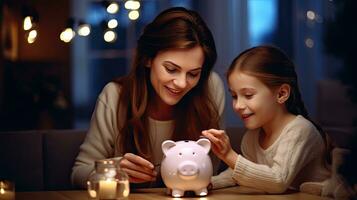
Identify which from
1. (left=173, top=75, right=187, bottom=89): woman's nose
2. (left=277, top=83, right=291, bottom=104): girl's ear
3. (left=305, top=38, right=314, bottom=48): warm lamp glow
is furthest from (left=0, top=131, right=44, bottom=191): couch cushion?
(left=305, top=38, right=314, bottom=48): warm lamp glow

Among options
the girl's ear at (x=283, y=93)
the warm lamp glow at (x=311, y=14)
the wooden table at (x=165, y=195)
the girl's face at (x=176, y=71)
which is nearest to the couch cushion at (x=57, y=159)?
the wooden table at (x=165, y=195)

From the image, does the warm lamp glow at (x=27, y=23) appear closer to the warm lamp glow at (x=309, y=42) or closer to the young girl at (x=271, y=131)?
the young girl at (x=271, y=131)

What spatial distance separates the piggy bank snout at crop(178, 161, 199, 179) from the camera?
5.79 ft

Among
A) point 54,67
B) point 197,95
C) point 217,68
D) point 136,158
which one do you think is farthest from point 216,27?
point 54,67

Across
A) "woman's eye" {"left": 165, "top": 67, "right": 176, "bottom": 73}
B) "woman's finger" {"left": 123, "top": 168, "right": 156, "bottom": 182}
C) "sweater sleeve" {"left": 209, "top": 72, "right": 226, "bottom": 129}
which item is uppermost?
"woman's eye" {"left": 165, "top": 67, "right": 176, "bottom": 73}

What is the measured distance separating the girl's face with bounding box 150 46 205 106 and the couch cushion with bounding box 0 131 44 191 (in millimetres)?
547

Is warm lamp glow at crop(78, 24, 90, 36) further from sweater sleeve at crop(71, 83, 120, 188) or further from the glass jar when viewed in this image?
the glass jar

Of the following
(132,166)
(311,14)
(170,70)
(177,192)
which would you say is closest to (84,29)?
(170,70)

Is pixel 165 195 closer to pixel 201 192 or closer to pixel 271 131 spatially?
pixel 201 192

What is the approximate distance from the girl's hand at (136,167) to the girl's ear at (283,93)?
402 mm

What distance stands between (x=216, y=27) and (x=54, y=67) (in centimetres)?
203

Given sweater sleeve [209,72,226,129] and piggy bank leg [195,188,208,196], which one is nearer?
piggy bank leg [195,188,208,196]

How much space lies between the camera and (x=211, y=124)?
6.98 feet

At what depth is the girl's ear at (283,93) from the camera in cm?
196
